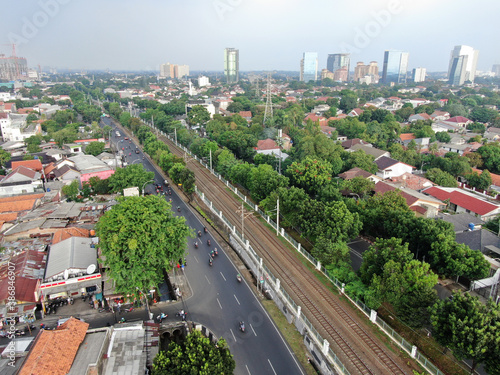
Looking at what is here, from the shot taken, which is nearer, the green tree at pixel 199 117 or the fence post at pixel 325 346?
the fence post at pixel 325 346

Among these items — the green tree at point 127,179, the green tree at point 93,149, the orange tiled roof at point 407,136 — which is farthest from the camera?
the orange tiled roof at point 407,136

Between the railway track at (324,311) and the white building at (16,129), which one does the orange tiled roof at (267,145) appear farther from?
the white building at (16,129)

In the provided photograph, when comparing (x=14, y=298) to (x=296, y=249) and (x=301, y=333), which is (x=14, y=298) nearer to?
(x=301, y=333)

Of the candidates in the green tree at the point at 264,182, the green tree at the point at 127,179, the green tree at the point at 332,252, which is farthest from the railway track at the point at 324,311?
the green tree at the point at 127,179

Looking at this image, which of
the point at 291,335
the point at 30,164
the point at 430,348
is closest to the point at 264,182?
the point at 291,335

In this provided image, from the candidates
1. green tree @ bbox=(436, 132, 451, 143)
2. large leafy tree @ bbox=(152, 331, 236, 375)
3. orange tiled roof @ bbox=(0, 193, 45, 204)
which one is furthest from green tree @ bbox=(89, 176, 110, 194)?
green tree @ bbox=(436, 132, 451, 143)

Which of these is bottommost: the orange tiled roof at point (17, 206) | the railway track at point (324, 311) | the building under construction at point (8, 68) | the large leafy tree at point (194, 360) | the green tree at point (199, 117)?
the railway track at point (324, 311)

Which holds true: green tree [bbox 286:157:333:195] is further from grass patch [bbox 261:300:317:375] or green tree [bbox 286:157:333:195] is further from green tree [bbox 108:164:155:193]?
green tree [bbox 108:164:155:193]
